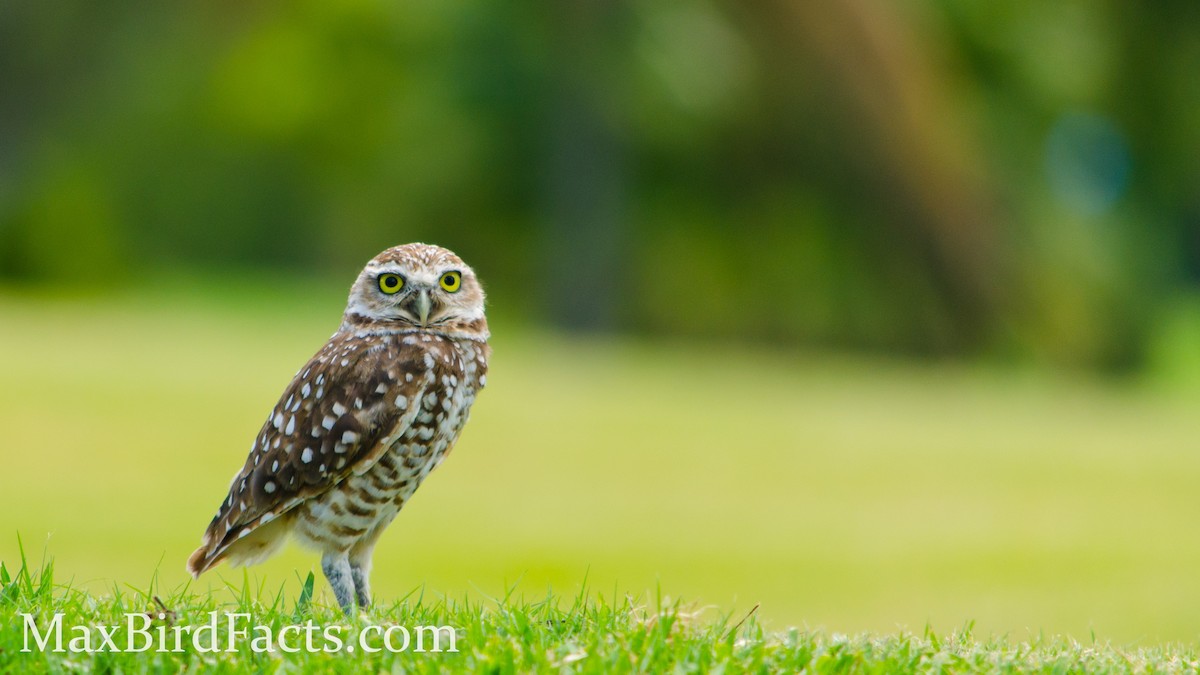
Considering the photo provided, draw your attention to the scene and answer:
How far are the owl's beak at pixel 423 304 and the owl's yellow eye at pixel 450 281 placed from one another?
0.23 ft

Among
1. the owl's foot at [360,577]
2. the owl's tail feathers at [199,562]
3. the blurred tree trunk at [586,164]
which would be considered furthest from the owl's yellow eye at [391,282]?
the blurred tree trunk at [586,164]

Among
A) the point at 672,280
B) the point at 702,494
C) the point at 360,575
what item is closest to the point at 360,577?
the point at 360,575

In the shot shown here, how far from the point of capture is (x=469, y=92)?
3622 cm

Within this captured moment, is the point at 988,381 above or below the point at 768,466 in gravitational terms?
above

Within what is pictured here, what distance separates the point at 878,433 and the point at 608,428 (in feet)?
9.10

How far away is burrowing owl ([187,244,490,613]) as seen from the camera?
421 centimetres

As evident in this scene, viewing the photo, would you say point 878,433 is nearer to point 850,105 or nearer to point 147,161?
point 850,105

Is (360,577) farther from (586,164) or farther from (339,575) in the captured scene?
(586,164)

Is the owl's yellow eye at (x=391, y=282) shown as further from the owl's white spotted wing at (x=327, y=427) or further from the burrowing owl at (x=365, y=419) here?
the owl's white spotted wing at (x=327, y=427)

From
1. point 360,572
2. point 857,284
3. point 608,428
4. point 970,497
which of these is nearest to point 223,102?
point 857,284

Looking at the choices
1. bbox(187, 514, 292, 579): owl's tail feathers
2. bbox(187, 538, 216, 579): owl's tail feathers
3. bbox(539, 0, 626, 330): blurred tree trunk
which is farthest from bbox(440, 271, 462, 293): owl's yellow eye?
bbox(539, 0, 626, 330): blurred tree trunk

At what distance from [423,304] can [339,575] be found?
846mm

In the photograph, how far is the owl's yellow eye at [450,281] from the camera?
428 cm

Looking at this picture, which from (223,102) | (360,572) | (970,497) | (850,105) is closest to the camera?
(360,572)
